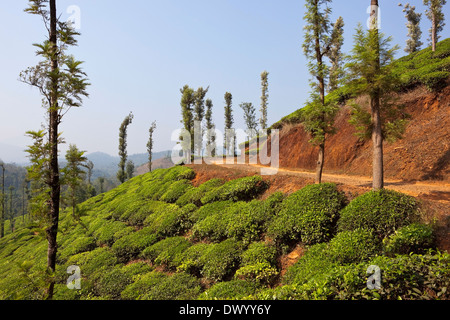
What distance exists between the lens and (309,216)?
8.74 metres

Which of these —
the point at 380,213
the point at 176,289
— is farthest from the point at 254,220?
the point at 380,213

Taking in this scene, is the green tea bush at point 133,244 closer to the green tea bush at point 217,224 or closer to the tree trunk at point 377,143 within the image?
the green tea bush at point 217,224

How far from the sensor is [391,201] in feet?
24.7

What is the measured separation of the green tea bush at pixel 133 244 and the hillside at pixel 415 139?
13669mm

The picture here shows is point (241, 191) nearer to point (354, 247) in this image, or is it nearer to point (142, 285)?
point (142, 285)

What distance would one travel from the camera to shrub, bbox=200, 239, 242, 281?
356 inches

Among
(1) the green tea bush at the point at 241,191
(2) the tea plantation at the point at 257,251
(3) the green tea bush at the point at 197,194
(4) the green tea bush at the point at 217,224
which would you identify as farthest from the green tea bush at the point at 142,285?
(3) the green tea bush at the point at 197,194

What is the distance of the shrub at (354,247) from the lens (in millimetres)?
6650

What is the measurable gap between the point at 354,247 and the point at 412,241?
1.48 metres

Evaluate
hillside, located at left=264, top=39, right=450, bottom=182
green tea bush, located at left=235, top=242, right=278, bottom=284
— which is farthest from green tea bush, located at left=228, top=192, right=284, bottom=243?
hillside, located at left=264, top=39, right=450, bottom=182

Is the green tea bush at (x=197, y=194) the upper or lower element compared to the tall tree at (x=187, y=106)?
lower

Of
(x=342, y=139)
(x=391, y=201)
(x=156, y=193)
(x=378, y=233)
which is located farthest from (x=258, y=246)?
(x=342, y=139)

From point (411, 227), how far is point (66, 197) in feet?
36.2
